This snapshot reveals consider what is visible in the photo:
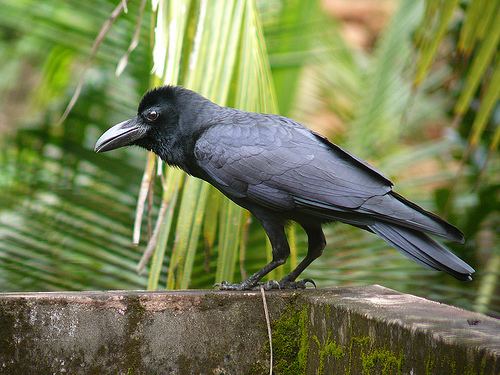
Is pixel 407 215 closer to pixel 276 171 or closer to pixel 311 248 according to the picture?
pixel 276 171

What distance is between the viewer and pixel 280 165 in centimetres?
319

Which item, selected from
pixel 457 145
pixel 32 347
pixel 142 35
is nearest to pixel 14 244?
pixel 142 35

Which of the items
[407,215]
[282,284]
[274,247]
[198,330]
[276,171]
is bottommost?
[198,330]

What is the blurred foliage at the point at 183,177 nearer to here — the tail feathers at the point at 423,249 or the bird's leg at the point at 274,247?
the bird's leg at the point at 274,247

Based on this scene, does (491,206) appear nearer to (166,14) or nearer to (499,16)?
(499,16)

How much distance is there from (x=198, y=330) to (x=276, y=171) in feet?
2.34

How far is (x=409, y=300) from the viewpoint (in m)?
2.74

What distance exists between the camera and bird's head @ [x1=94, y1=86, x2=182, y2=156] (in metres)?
3.47

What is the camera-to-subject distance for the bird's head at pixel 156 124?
3467 mm

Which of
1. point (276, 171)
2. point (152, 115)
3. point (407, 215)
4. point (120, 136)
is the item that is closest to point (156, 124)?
point (152, 115)

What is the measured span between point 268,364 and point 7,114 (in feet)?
29.8

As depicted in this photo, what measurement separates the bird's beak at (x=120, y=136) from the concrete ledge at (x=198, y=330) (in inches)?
29.7

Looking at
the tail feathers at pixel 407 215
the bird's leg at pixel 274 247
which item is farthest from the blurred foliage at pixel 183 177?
the tail feathers at pixel 407 215

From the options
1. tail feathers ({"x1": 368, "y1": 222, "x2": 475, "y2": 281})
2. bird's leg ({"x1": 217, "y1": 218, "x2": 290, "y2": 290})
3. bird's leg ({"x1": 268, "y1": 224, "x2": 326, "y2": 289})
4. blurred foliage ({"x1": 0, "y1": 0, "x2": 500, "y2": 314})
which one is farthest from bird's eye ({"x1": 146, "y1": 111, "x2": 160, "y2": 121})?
tail feathers ({"x1": 368, "y1": 222, "x2": 475, "y2": 281})
